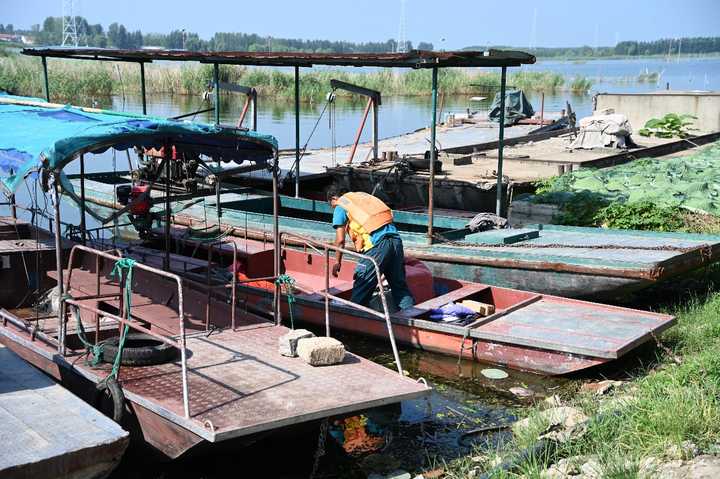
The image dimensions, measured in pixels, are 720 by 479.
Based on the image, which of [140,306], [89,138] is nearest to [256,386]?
[89,138]

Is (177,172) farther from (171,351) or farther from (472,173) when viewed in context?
(171,351)

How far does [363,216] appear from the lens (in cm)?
970

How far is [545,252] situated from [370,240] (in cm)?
257

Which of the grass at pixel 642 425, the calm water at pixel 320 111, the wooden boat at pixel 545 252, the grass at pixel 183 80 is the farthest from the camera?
the grass at pixel 183 80

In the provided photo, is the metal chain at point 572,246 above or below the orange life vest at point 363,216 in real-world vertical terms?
below

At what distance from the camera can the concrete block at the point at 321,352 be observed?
7.52 m

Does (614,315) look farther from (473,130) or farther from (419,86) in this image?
(419,86)

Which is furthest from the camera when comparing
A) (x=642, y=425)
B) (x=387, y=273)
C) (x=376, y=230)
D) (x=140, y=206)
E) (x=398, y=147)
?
(x=398, y=147)

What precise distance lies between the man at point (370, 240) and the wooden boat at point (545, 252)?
161 cm

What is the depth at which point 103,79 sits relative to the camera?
4006 cm

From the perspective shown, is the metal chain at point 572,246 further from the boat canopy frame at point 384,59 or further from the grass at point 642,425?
the grass at point 642,425

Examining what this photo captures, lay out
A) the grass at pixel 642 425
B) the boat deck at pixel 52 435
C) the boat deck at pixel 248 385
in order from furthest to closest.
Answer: the boat deck at pixel 248 385
the grass at pixel 642 425
the boat deck at pixel 52 435

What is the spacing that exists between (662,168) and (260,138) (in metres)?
9.39

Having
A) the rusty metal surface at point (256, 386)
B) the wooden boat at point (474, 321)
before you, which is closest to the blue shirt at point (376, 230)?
the wooden boat at point (474, 321)
